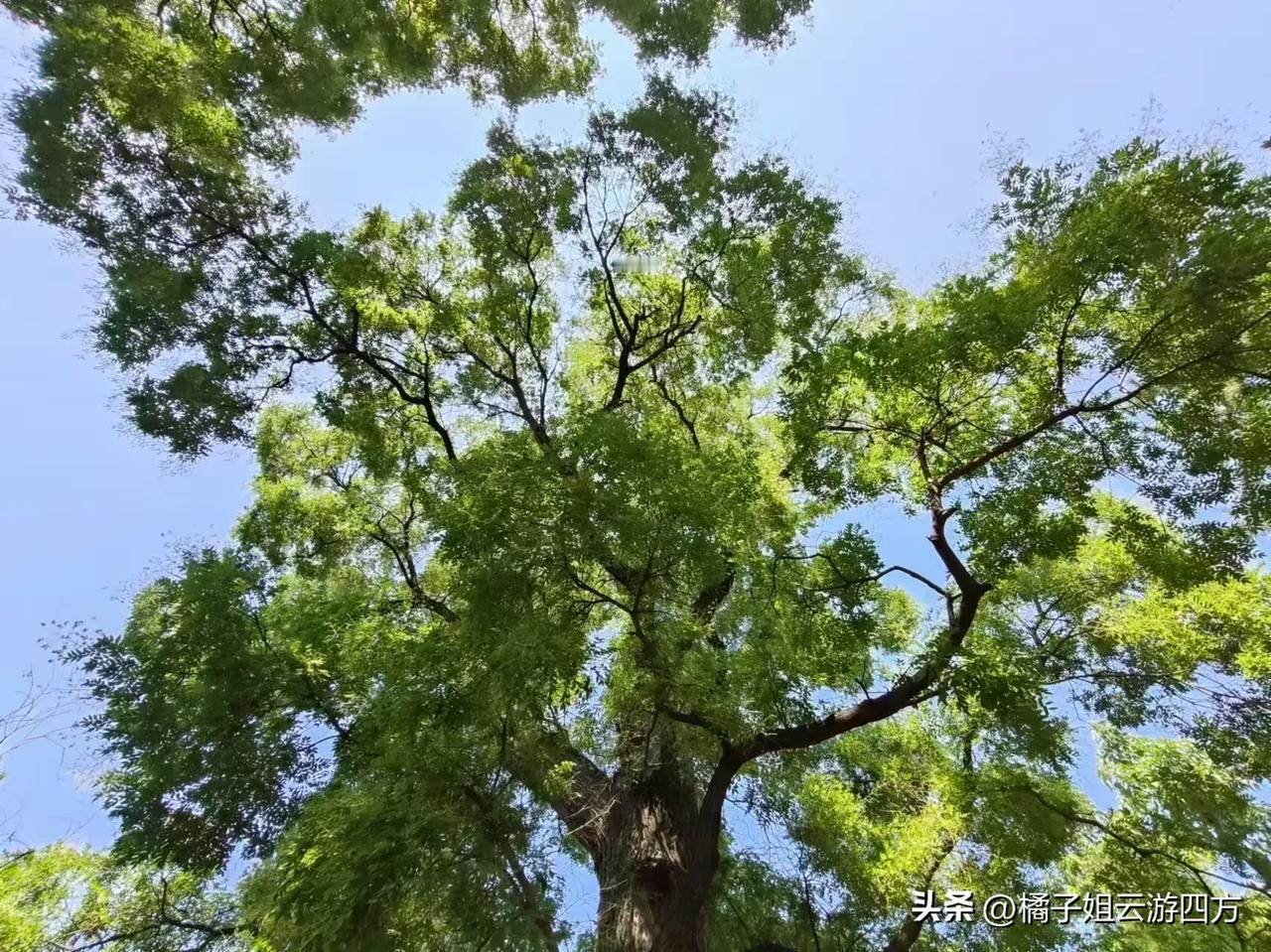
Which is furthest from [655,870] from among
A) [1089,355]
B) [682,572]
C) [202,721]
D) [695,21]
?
[695,21]

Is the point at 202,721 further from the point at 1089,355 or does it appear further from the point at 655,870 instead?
the point at 1089,355

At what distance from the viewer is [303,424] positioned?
27.6 ft

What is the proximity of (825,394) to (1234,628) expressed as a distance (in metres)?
4.39

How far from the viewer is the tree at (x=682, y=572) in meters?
4.07

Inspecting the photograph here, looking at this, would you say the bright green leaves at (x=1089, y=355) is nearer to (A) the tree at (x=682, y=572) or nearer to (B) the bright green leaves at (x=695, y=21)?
(A) the tree at (x=682, y=572)

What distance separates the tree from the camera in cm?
407

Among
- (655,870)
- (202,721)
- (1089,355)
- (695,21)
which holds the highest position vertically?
(695,21)

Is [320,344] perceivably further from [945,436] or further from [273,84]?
[945,436]

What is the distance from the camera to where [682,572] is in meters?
4.64

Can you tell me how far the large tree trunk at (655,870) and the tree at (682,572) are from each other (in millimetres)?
27

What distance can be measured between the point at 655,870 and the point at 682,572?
2178 millimetres

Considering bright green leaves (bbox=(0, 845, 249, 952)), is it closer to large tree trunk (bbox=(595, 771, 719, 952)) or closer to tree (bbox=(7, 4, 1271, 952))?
tree (bbox=(7, 4, 1271, 952))

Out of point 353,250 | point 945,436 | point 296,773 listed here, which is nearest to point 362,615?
point 296,773

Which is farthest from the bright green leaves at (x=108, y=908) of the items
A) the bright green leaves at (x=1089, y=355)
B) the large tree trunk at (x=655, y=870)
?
the bright green leaves at (x=1089, y=355)
